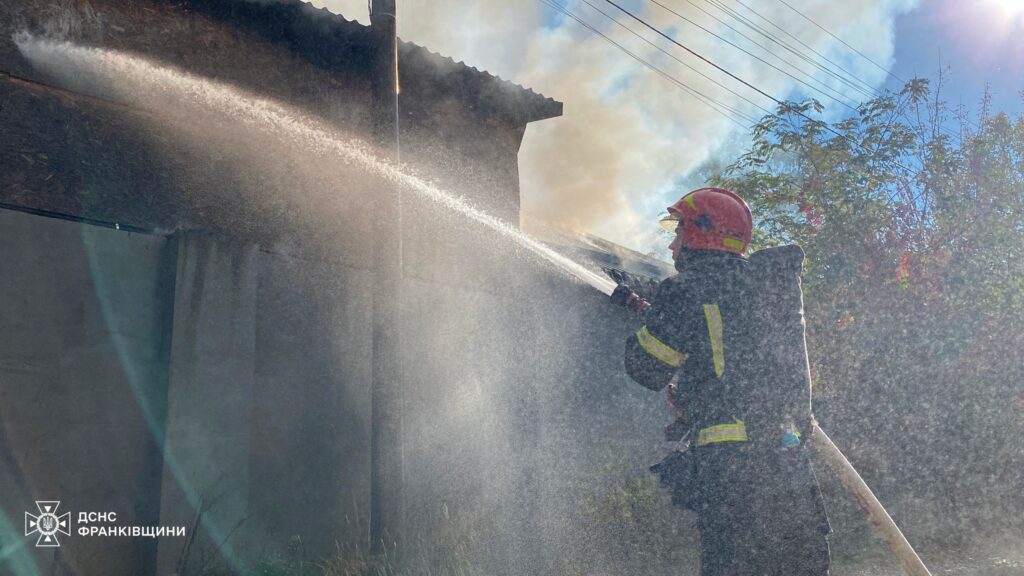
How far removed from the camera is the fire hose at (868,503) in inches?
135

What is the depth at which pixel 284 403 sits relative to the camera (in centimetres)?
599

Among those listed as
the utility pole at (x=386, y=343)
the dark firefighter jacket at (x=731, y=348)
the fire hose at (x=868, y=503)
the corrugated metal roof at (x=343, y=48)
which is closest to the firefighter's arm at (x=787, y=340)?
the dark firefighter jacket at (x=731, y=348)

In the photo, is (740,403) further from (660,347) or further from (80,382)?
Answer: (80,382)

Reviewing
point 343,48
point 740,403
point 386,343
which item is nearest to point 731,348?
point 740,403

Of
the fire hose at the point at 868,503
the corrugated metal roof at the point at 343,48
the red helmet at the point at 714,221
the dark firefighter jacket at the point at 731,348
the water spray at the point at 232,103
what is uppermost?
the corrugated metal roof at the point at 343,48

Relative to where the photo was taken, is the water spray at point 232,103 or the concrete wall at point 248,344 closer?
the concrete wall at point 248,344

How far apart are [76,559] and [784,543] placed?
13.7ft

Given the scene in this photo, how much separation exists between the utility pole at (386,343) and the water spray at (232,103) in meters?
0.26

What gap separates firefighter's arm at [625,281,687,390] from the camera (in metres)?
3.12

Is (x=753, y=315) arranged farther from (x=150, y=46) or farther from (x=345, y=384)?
(x=150, y=46)

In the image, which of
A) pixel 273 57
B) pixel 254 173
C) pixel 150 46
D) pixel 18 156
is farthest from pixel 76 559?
pixel 273 57

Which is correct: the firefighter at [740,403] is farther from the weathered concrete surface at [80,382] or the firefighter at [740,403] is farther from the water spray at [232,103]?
the weathered concrete surface at [80,382]

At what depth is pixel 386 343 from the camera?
5.02m

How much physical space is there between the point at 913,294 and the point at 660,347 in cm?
781
